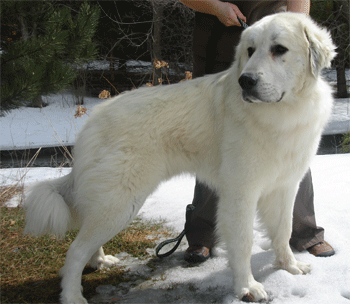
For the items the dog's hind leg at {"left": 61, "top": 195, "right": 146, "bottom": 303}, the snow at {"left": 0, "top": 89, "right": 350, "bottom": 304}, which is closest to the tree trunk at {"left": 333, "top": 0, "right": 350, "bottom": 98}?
the snow at {"left": 0, "top": 89, "right": 350, "bottom": 304}

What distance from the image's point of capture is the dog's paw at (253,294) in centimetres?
213

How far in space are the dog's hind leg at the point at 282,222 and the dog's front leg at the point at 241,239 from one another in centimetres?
37

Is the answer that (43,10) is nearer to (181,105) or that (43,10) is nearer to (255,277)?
(181,105)

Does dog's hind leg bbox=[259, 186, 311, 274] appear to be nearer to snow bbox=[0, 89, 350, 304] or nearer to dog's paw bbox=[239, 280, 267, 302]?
snow bbox=[0, 89, 350, 304]

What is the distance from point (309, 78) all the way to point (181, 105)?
0.81 m

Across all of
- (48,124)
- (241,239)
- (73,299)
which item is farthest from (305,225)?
(48,124)

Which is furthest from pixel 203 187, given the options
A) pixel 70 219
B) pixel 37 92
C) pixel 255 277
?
pixel 37 92

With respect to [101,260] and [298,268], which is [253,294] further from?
[101,260]

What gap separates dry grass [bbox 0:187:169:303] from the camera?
7.64 feet

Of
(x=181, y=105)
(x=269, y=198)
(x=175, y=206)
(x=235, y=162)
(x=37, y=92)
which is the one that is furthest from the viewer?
(x=175, y=206)

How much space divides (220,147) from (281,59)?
2.17 ft

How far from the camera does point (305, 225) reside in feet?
9.09

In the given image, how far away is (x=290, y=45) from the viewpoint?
6.51ft

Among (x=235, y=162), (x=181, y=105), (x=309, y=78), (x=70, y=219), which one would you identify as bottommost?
(x=70, y=219)
